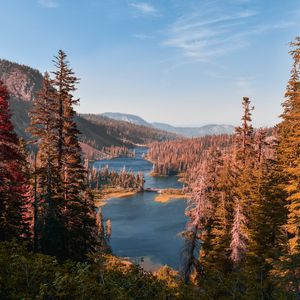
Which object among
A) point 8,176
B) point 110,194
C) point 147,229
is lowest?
point 110,194

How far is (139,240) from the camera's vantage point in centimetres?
9275

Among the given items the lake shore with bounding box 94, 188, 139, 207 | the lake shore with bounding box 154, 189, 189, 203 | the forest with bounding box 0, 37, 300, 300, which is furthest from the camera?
the lake shore with bounding box 94, 188, 139, 207

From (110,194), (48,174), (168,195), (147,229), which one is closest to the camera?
(48,174)

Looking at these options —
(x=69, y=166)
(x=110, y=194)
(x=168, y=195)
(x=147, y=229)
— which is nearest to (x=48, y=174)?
(x=69, y=166)

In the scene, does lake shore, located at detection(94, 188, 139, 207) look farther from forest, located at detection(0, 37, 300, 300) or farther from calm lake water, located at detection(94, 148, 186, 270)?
forest, located at detection(0, 37, 300, 300)

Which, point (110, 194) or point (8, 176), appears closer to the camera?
point (8, 176)

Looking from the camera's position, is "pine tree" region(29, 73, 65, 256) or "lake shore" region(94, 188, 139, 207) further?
"lake shore" region(94, 188, 139, 207)

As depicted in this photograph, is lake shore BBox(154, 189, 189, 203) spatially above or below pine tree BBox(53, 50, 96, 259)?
below

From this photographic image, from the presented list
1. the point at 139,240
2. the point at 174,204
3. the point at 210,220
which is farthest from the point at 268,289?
the point at 174,204

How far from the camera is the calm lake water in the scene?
7948 centimetres

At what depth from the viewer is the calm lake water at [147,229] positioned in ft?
261

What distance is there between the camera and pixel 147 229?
104m

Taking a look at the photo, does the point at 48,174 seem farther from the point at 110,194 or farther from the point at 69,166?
the point at 110,194

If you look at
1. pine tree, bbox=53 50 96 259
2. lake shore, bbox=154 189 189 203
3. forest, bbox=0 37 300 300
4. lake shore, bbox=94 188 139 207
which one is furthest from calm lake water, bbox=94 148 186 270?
pine tree, bbox=53 50 96 259
